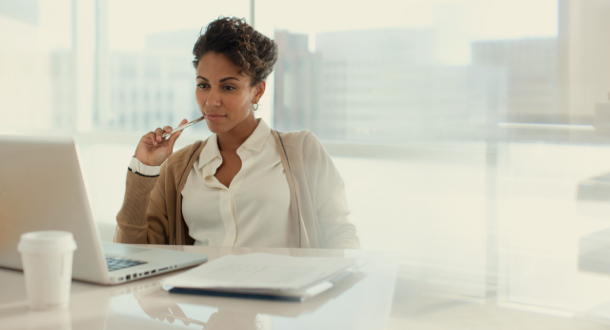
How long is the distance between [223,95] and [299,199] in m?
0.40

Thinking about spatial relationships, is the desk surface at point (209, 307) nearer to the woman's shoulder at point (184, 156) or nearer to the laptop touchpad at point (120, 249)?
the laptop touchpad at point (120, 249)

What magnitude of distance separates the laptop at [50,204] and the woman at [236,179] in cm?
51

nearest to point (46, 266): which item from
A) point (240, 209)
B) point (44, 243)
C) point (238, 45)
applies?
point (44, 243)

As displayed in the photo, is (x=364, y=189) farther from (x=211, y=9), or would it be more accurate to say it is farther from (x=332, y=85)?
(x=211, y=9)

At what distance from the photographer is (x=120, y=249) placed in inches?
38.4

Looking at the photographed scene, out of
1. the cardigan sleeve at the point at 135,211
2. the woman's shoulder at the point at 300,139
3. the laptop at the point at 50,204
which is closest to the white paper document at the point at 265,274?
the laptop at the point at 50,204

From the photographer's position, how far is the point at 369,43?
2691mm

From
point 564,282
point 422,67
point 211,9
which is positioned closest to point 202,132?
point 211,9

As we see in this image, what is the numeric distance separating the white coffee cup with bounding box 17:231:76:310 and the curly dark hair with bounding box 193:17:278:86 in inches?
40.1

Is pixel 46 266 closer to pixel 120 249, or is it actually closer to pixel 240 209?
pixel 120 249

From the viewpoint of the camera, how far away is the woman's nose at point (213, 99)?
1515mm

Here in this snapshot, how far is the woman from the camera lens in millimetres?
1395

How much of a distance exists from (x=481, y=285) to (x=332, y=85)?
1334 mm

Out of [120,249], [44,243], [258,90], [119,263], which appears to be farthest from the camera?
[258,90]
